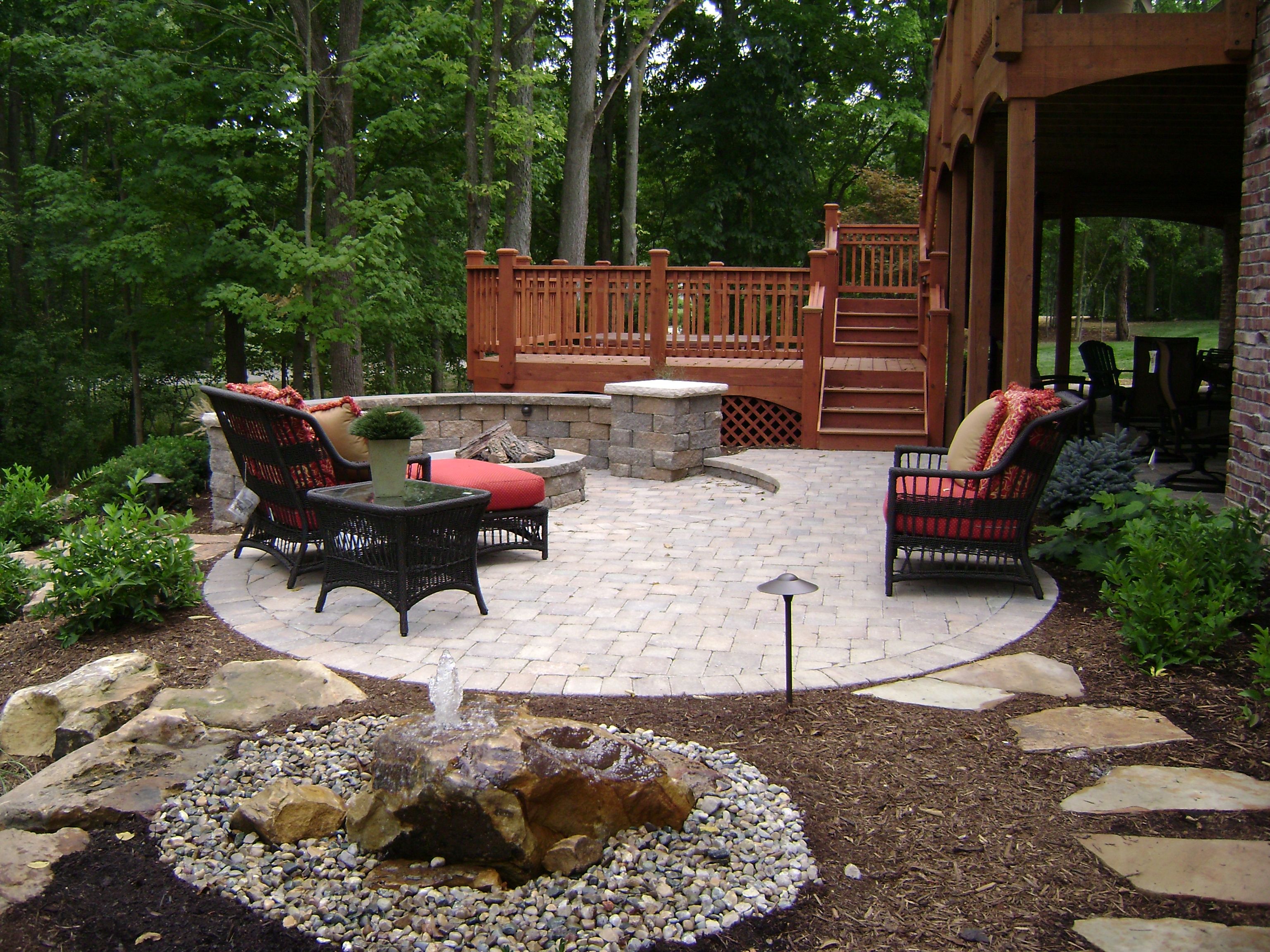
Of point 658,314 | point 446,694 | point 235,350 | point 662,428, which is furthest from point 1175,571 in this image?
point 235,350

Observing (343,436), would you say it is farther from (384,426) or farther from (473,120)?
(473,120)

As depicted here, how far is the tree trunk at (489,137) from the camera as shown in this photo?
49.9 ft

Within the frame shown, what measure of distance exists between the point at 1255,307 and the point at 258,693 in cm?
522

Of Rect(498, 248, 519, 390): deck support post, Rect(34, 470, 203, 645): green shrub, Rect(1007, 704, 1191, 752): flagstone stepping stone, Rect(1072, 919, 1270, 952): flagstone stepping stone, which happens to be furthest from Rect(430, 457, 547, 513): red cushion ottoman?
Rect(498, 248, 519, 390): deck support post

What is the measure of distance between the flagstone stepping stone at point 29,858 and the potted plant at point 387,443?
2315mm

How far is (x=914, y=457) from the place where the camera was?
9.72 metres

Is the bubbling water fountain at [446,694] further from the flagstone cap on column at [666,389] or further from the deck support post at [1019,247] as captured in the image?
the flagstone cap on column at [666,389]

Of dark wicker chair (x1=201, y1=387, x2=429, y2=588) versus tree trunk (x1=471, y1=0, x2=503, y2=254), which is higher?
tree trunk (x1=471, y1=0, x2=503, y2=254)

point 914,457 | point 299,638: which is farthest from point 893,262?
point 299,638

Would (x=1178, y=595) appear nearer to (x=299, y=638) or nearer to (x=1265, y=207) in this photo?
(x=1265, y=207)

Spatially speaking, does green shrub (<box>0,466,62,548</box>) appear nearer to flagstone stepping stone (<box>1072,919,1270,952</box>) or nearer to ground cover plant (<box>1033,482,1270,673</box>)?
ground cover plant (<box>1033,482,1270,673</box>)

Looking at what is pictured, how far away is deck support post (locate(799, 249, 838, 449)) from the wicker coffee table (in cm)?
617

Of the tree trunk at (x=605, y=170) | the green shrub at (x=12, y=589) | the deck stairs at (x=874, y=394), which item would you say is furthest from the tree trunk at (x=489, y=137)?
the green shrub at (x=12, y=589)

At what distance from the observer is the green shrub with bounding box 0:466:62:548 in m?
7.46
